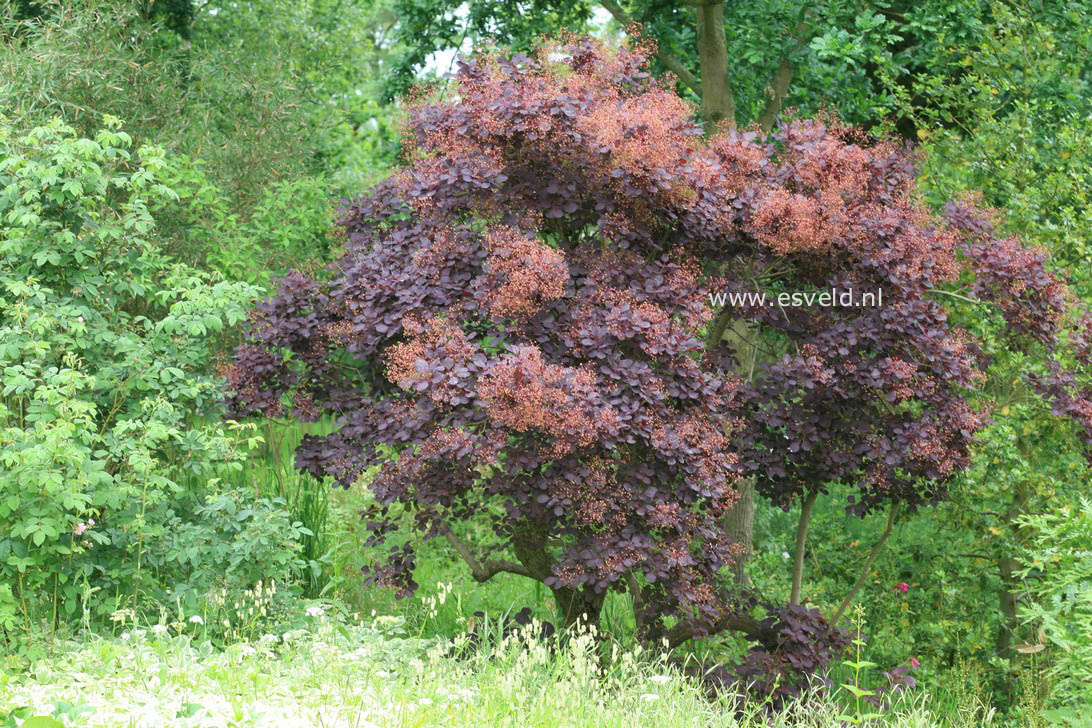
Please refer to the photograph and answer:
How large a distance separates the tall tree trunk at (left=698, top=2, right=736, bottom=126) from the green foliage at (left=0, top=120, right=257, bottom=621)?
142 inches

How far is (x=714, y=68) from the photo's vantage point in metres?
7.58

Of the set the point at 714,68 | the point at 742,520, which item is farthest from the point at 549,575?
the point at 714,68

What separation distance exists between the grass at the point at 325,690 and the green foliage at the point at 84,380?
48 cm

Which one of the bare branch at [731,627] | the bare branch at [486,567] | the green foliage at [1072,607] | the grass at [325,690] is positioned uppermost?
the green foliage at [1072,607]

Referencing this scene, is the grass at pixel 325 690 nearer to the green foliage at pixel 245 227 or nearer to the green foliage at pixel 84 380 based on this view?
the green foliage at pixel 84 380

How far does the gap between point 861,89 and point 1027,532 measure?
3.06m

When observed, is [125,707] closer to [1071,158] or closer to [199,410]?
[199,410]

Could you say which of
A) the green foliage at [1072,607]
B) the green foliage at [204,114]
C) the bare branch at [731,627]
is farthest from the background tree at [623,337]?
the green foliage at [204,114]

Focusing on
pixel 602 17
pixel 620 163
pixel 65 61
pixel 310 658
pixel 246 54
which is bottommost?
pixel 310 658

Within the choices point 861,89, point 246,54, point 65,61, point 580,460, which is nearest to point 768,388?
point 580,460

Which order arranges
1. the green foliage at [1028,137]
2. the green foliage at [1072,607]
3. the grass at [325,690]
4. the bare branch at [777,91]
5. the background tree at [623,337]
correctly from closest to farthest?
the grass at [325,690]
the green foliage at [1072,607]
the background tree at [623,337]
the green foliage at [1028,137]
the bare branch at [777,91]

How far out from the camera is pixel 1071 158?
6.90 m

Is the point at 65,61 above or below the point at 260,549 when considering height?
above

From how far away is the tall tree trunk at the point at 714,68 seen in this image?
7480mm
